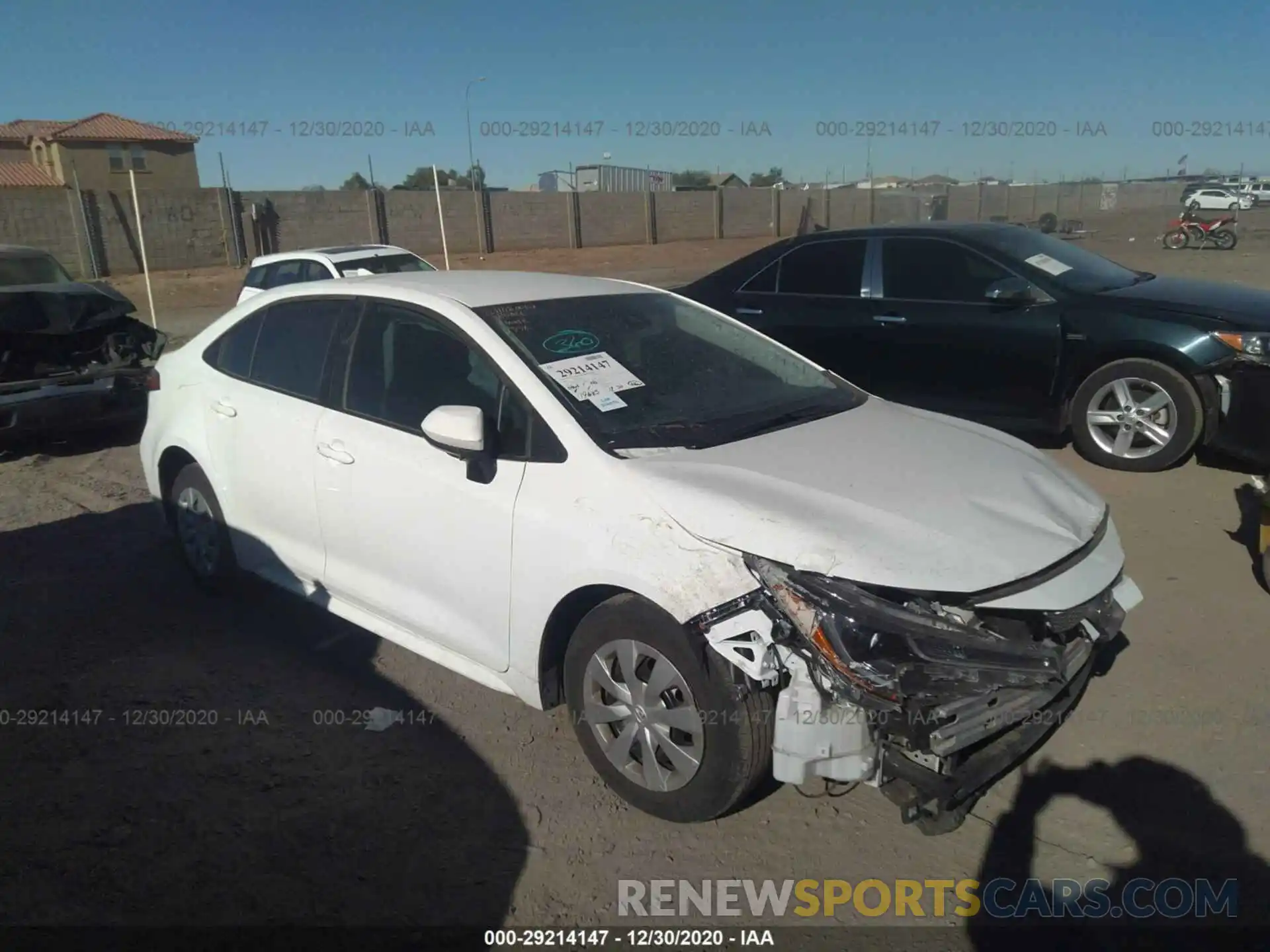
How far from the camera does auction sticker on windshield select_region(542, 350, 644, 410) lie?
129 inches

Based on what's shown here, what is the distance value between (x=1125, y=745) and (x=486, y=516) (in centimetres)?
240

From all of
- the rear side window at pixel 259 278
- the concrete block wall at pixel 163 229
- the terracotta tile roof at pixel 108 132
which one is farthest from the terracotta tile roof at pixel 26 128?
the rear side window at pixel 259 278

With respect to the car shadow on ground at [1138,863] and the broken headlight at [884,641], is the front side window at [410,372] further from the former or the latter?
the car shadow on ground at [1138,863]

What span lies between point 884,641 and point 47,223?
104 ft

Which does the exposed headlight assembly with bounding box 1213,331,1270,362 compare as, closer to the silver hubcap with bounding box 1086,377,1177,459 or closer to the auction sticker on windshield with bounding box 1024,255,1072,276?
the silver hubcap with bounding box 1086,377,1177,459

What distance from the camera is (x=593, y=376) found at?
11.1ft

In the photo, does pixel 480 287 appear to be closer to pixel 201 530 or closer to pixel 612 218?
pixel 201 530

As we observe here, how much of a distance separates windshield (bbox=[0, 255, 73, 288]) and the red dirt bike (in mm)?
27099

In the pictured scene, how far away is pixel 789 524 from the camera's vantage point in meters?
2.67

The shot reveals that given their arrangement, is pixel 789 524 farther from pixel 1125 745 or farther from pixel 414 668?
pixel 414 668

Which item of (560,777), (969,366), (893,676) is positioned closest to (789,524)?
(893,676)

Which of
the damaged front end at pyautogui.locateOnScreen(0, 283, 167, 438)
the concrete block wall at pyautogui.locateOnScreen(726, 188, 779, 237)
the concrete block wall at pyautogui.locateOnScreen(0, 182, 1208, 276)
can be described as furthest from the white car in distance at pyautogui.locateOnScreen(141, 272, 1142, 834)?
the concrete block wall at pyautogui.locateOnScreen(726, 188, 779, 237)

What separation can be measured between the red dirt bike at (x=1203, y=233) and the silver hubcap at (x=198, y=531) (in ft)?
92.3

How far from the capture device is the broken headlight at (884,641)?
250 cm
